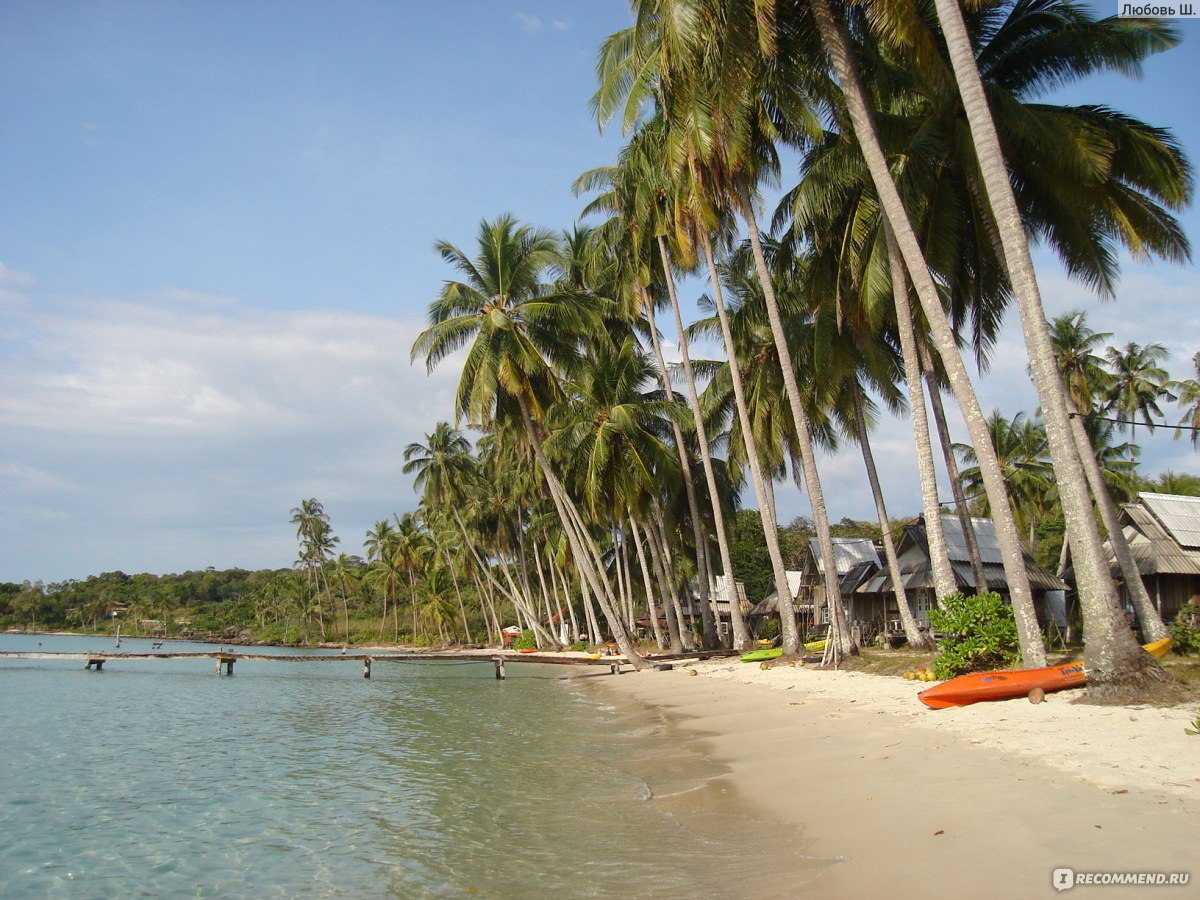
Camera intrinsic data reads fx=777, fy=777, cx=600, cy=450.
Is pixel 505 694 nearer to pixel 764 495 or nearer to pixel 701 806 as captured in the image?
pixel 764 495

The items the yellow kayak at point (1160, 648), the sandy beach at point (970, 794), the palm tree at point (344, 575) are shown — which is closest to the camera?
the sandy beach at point (970, 794)

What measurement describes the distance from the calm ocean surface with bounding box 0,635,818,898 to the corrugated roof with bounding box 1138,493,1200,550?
17.5 m

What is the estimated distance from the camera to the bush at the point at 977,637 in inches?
507

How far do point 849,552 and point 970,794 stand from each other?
1168 inches

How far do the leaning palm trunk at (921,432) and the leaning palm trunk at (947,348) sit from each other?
Answer: 87.9 inches

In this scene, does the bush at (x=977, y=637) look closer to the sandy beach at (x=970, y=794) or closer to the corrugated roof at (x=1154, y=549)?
the sandy beach at (x=970, y=794)

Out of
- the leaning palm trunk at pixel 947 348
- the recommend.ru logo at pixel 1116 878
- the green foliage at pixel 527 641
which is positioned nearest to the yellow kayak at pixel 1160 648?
the leaning palm trunk at pixel 947 348

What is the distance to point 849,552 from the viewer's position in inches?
1383

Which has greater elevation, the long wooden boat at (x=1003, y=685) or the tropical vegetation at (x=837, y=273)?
the tropical vegetation at (x=837, y=273)

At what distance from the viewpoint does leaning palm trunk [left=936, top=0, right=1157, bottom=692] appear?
9531 mm

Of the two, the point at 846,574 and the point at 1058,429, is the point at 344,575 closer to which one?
the point at 846,574

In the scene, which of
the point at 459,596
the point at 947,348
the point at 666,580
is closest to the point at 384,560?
the point at 459,596

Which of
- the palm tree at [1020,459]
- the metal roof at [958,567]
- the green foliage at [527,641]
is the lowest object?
the green foliage at [527,641]

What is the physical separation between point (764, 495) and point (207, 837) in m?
17.5
